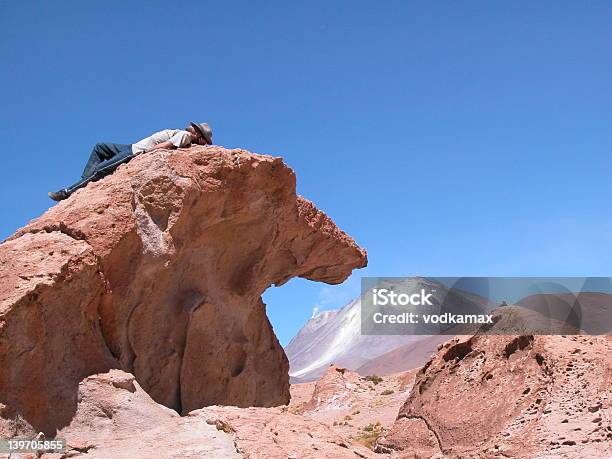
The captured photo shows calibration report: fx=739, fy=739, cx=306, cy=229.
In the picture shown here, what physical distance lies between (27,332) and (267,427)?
229 cm

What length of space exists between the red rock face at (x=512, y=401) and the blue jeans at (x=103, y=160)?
5.12 m

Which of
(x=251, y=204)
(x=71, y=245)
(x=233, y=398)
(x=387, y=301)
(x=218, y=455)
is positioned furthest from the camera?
(x=387, y=301)

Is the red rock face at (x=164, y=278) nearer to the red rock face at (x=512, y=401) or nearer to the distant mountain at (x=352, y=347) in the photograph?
→ the red rock face at (x=512, y=401)

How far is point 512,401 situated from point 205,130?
16.3 feet

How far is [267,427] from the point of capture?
649 centimetres

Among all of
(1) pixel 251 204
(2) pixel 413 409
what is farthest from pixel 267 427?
(2) pixel 413 409

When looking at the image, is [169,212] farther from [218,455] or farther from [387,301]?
[387,301]

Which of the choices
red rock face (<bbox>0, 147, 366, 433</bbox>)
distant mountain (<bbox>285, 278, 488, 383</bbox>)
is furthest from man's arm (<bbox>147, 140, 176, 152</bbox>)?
distant mountain (<bbox>285, 278, 488, 383</bbox>)

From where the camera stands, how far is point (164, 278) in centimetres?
834

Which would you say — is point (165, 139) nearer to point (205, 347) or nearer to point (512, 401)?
point (205, 347)

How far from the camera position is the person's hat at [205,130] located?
29.9 ft

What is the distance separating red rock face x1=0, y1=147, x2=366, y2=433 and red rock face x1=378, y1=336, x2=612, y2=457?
223 cm

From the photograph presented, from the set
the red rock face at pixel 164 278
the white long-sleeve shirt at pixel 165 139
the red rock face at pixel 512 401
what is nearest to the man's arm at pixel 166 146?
the white long-sleeve shirt at pixel 165 139

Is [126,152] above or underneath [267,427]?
above
